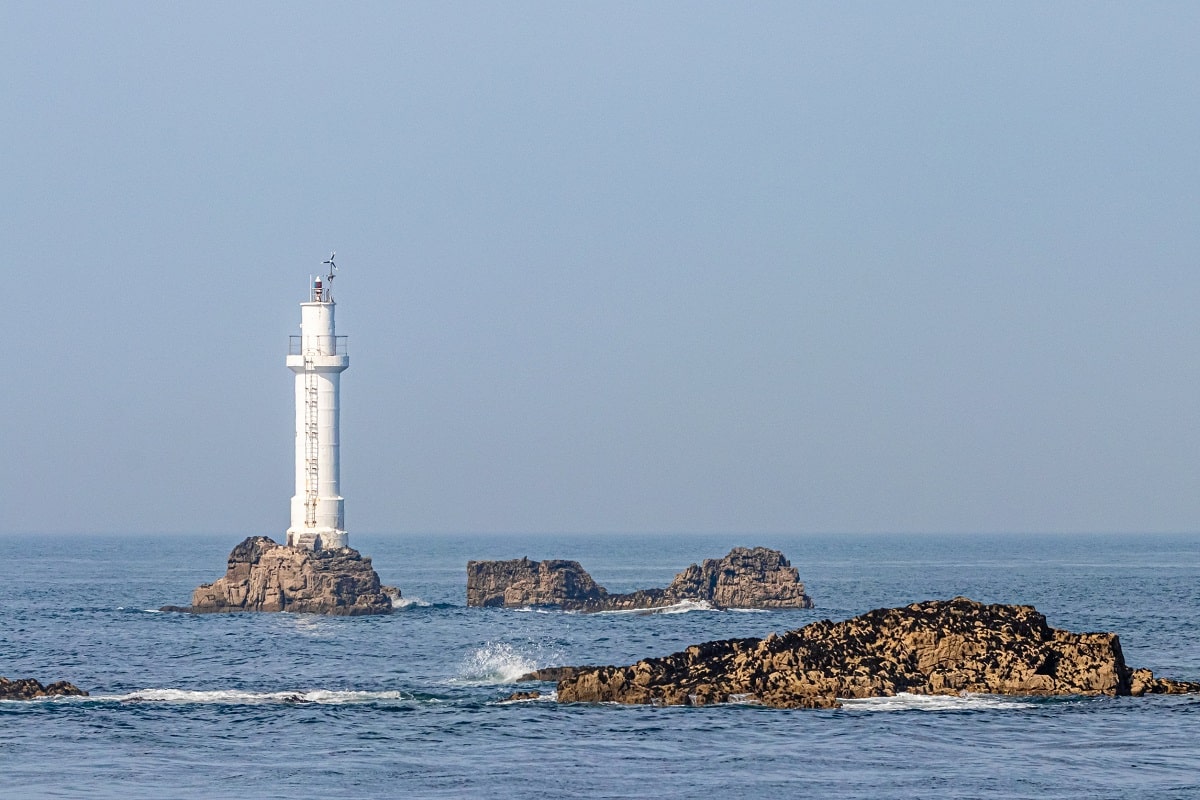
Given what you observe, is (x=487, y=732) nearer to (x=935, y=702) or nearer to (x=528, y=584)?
(x=935, y=702)

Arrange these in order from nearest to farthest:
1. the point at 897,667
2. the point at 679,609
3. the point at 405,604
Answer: the point at 897,667 → the point at 679,609 → the point at 405,604

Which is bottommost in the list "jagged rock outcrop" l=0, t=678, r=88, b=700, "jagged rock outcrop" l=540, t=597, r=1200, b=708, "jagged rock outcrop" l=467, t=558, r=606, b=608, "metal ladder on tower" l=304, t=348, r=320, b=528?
"jagged rock outcrop" l=0, t=678, r=88, b=700

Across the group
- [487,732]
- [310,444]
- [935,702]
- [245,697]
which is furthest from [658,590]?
[487,732]

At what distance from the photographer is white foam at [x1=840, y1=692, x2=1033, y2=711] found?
44.6 metres

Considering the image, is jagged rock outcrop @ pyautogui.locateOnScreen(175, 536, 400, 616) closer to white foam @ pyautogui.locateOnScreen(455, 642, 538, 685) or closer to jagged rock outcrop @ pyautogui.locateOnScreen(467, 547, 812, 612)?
jagged rock outcrop @ pyautogui.locateOnScreen(467, 547, 812, 612)

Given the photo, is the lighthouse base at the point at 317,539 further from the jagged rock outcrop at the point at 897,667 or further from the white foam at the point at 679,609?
the jagged rock outcrop at the point at 897,667

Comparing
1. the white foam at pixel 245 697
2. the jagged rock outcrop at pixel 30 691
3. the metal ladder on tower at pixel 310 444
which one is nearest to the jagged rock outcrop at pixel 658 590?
the metal ladder on tower at pixel 310 444

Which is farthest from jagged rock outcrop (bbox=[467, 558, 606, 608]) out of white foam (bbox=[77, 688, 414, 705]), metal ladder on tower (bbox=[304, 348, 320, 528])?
white foam (bbox=[77, 688, 414, 705])

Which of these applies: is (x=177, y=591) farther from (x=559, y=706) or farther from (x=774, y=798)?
(x=774, y=798)

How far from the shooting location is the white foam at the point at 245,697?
1900 inches

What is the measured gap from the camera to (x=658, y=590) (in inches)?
3691

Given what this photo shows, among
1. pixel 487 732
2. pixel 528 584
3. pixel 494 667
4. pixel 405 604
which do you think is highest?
pixel 528 584

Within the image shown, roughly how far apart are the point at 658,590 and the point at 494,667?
37.0m

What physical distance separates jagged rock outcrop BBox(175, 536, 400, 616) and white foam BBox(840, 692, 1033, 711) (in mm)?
46045
